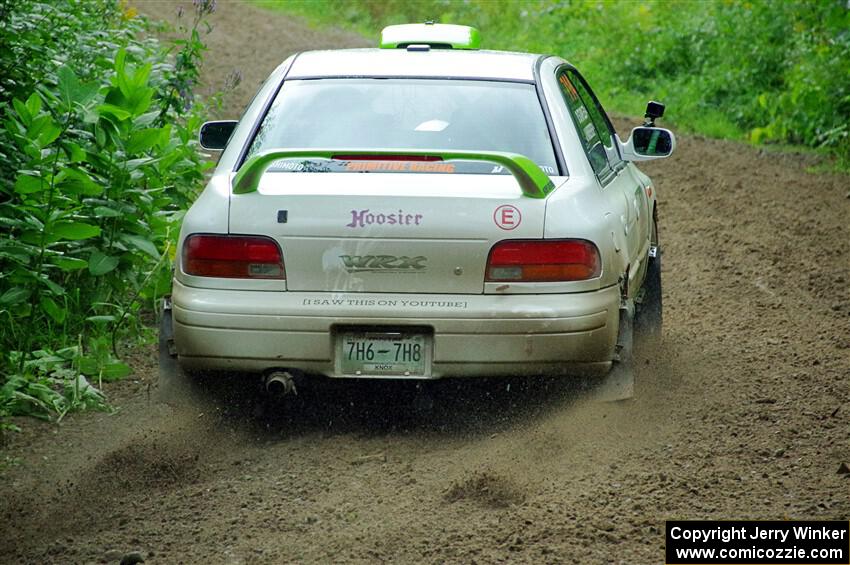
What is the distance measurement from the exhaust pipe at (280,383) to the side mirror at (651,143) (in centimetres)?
235

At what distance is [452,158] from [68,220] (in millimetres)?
2030

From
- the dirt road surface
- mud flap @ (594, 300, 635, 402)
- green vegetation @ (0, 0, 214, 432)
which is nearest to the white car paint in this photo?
mud flap @ (594, 300, 635, 402)

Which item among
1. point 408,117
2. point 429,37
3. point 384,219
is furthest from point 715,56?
point 384,219

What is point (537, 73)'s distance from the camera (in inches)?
233

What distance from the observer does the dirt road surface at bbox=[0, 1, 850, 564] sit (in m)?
4.28

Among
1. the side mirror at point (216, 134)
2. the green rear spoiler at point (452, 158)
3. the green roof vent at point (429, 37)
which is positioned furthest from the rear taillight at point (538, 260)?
the green roof vent at point (429, 37)

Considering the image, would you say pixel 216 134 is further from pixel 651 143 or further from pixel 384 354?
pixel 651 143

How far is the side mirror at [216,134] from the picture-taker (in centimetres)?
634

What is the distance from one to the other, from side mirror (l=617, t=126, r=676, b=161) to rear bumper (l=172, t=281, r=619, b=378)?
165cm

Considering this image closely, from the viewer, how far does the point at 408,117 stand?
5699 millimetres

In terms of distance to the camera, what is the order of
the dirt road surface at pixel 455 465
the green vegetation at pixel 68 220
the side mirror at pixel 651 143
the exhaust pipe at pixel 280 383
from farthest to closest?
the side mirror at pixel 651 143 < the green vegetation at pixel 68 220 < the exhaust pipe at pixel 280 383 < the dirt road surface at pixel 455 465

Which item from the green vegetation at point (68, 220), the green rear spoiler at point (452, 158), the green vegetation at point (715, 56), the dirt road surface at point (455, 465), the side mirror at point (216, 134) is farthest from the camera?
the green vegetation at point (715, 56)

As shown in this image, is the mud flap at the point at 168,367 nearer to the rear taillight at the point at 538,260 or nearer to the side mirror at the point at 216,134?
the side mirror at the point at 216,134

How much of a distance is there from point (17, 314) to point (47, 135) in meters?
1.02
